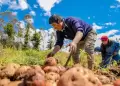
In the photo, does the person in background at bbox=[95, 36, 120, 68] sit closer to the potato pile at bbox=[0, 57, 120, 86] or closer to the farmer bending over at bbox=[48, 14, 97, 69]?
the farmer bending over at bbox=[48, 14, 97, 69]

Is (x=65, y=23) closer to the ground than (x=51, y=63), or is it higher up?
higher up

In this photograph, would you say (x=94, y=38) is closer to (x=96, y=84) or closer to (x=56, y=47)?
(x=56, y=47)

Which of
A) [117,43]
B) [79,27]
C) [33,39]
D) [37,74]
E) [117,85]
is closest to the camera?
[117,85]

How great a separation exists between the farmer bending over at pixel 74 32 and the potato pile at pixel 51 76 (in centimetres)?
174

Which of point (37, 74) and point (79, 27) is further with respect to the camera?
point (79, 27)

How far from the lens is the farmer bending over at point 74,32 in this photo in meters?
5.95

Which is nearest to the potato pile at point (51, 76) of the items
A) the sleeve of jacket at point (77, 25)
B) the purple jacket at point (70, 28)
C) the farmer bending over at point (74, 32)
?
the farmer bending over at point (74, 32)

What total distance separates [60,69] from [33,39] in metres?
58.6

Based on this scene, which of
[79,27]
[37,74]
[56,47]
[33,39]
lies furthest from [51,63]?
[33,39]

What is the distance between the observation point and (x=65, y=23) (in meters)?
6.33

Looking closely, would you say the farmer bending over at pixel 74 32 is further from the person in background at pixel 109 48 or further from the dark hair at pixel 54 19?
the person in background at pixel 109 48

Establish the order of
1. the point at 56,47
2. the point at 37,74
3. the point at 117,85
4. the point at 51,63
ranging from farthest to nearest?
the point at 56,47, the point at 51,63, the point at 37,74, the point at 117,85

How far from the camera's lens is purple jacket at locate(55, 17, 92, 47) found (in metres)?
6.18

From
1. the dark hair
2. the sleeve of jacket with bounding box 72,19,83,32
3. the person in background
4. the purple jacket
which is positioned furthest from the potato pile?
the person in background
